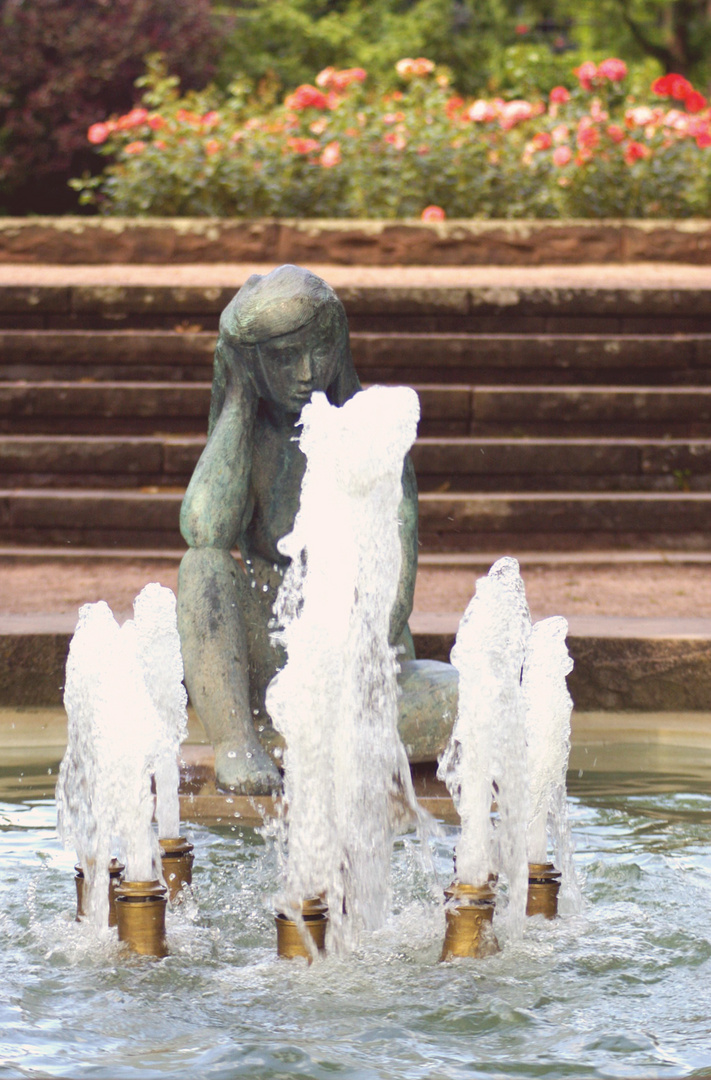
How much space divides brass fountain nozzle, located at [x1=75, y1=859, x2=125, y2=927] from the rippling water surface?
0.05 meters

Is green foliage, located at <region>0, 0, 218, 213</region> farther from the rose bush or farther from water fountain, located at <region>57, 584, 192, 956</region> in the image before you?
water fountain, located at <region>57, 584, 192, 956</region>

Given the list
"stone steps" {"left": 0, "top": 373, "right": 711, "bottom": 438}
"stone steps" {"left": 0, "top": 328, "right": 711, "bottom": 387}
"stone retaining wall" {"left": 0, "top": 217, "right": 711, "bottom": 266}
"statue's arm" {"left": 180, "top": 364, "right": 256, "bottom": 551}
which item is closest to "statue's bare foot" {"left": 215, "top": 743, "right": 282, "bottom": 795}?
"statue's arm" {"left": 180, "top": 364, "right": 256, "bottom": 551}

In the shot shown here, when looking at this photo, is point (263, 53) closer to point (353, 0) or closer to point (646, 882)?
point (353, 0)

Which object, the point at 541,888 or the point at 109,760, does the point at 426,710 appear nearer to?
the point at 541,888

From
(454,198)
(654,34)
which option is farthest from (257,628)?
(654,34)

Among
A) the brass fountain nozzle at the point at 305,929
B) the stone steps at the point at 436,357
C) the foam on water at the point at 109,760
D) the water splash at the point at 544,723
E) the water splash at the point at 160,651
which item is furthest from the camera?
the stone steps at the point at 436,357

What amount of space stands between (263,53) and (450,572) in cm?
1278

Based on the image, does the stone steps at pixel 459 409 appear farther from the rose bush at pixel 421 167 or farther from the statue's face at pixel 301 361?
the statue's face at pixel 301 361

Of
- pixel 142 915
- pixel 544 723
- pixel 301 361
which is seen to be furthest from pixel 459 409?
pixel 142 915

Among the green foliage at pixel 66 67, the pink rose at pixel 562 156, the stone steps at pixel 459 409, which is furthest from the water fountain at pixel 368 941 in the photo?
the green foliage at pixel 66 67

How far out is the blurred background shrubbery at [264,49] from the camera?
15.1 metres

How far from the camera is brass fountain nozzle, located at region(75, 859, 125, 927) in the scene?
2811mm

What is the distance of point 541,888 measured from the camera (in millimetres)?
2895

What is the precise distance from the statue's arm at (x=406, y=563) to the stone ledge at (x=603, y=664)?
3.82 ft
